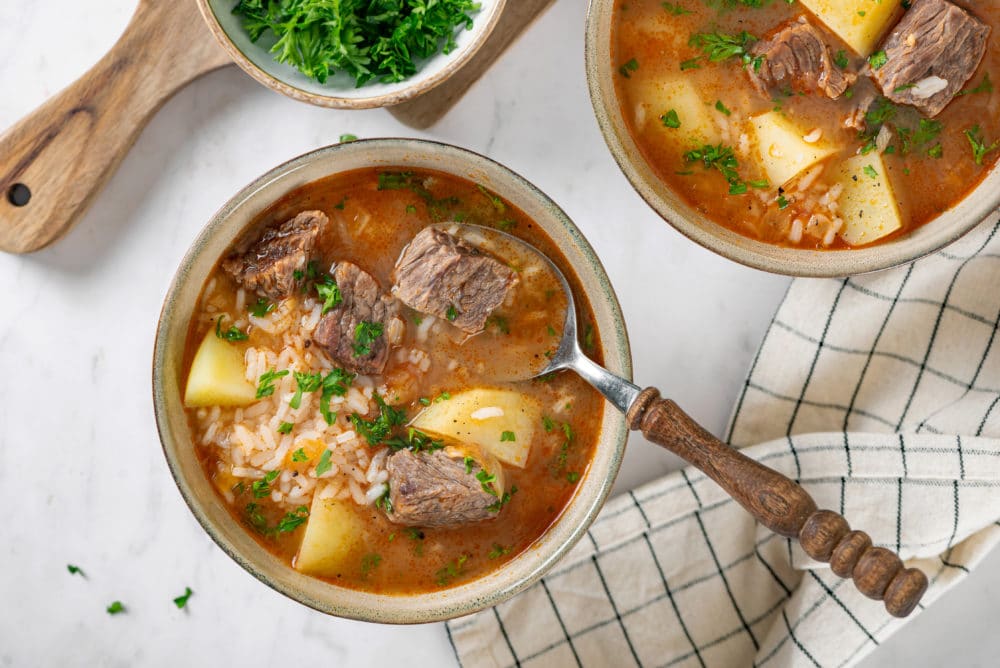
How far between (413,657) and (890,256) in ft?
7.45

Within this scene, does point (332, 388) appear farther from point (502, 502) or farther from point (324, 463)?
point (502, 502)

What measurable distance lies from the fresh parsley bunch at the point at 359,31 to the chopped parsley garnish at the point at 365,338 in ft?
2.65

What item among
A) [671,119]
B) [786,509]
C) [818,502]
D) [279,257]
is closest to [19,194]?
[279,257]

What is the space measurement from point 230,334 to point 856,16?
2.32m

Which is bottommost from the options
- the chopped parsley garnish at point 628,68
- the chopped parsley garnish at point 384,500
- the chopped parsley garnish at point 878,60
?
the chopped parsley garnish at point 384,500

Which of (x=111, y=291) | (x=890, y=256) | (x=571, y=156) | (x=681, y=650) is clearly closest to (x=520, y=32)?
(x=571, y=156)

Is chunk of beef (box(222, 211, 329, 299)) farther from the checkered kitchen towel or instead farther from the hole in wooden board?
the checkered kitchen towel

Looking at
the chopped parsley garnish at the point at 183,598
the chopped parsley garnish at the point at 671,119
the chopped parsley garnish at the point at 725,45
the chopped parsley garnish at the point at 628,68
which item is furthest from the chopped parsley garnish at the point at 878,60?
the chopped parsley garnish at the point at 183,598

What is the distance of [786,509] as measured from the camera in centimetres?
249

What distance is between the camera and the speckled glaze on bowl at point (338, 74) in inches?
114

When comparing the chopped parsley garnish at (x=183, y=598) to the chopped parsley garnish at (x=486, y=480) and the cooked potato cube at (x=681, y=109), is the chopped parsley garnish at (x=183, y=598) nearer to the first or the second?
the chopped parsley garnish at (x=486, y=480)

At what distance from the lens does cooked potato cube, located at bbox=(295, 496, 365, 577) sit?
301 cm

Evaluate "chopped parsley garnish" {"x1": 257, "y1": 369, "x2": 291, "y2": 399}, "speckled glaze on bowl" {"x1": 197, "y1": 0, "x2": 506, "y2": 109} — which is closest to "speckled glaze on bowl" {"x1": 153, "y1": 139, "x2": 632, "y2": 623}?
"speckled glaze on bowl" {"x1": 197, "y1": 0, "x2": 506, "y2": 109}

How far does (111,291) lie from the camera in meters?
3.43
